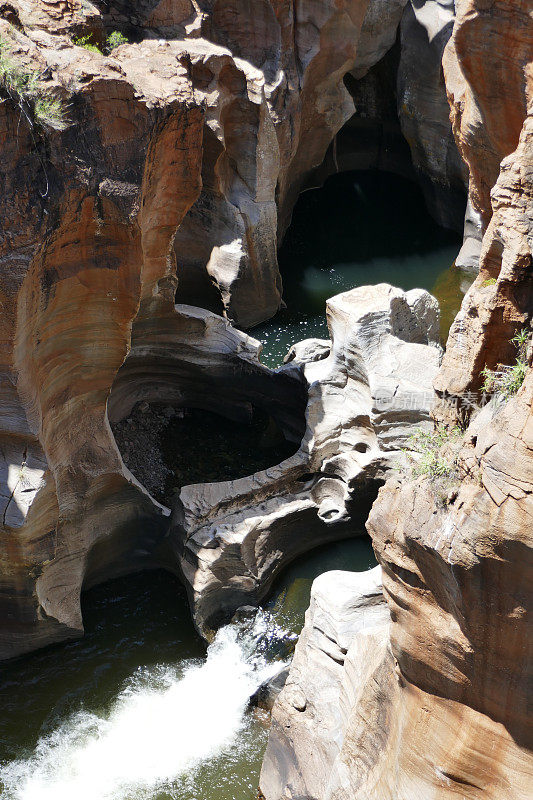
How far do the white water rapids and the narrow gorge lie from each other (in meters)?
0.03

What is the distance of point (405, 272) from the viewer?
14.1m

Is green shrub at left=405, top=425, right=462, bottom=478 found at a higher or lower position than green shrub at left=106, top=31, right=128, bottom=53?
lower

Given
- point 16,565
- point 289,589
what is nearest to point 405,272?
point 289,589

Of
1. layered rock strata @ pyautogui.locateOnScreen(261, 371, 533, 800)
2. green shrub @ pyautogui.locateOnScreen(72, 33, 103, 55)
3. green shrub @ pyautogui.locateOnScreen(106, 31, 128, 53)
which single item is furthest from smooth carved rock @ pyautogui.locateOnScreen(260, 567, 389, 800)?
green shrub @ pyautogui.locateOnScreen(106, 31, 128, 53)

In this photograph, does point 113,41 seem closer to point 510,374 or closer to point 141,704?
point 510,374

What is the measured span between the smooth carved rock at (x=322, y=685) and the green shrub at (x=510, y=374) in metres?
2.10

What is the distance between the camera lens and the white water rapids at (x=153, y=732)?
672cm

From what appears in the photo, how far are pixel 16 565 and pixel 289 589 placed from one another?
288 cm

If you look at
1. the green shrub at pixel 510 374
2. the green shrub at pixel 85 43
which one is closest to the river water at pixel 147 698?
the green shrub at pixel 510 374

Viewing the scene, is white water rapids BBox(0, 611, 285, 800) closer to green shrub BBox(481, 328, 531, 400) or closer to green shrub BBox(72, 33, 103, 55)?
green shrub BBox(481, 328, 531, 400)

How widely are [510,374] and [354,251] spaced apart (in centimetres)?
1085

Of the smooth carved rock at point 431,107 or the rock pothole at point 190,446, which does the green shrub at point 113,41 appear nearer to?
the rock pothole at point 190,446

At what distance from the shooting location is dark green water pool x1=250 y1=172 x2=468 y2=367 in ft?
41.9

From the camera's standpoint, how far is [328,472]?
8859mm
